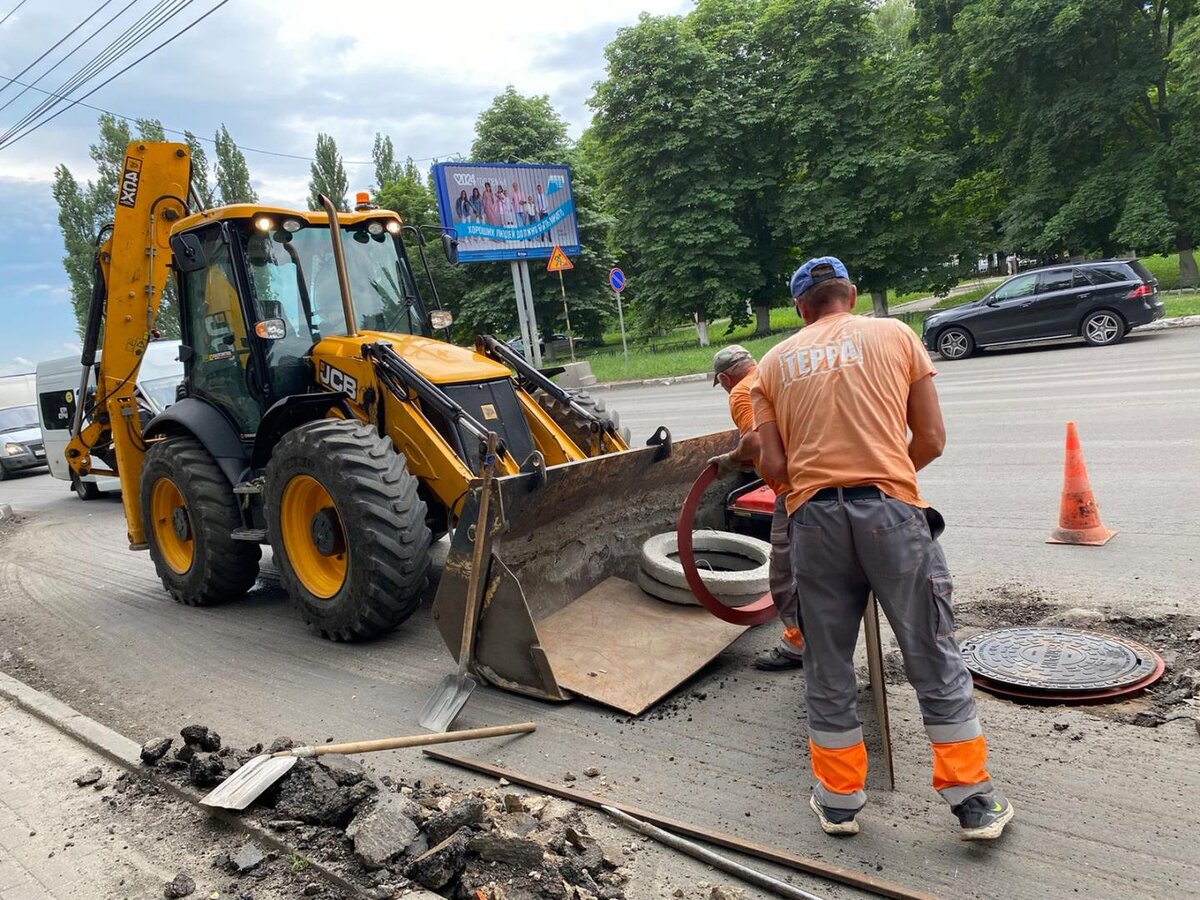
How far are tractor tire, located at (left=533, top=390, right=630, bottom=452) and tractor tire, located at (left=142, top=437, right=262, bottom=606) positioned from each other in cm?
250

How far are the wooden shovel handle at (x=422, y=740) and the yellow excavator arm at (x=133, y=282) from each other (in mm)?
A: 4538

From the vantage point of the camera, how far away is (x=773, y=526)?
4.15 m

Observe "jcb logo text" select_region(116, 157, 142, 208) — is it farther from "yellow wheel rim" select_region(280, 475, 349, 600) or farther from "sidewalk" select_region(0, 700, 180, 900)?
"sidewalk" select_region(0, 700, 180, 900)

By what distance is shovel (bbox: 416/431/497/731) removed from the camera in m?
4.10

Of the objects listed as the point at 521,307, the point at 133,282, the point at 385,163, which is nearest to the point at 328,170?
the point at 385,163

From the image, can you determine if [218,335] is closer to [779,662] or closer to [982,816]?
[779,662]

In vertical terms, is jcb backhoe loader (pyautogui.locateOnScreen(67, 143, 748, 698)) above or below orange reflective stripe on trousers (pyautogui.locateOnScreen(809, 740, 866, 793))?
above

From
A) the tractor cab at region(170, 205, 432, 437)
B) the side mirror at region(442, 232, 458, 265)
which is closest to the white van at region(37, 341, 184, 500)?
the tractor cab at region(170, 205, 432, 437)

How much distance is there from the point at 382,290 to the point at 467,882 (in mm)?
4736

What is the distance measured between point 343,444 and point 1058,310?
15820 mm

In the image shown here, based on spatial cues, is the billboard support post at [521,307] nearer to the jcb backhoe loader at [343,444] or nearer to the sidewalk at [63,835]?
the jcb backhoe loader at [343,444]

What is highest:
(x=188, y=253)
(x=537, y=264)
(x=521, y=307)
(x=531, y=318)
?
(x=537, y=264)

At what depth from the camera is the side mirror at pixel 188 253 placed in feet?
19.1

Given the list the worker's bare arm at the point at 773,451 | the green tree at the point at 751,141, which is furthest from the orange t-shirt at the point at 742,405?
the green tree at the point at 751,141
